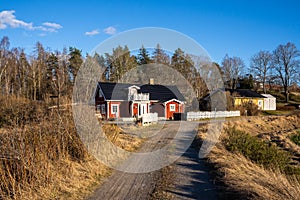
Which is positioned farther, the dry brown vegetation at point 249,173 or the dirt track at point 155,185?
the dirt track at point 155,185

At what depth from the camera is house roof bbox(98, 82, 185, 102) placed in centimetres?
2638

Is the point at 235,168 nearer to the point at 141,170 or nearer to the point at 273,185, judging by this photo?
the point at 273,185

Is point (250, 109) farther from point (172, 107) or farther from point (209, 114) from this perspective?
point (172, 107)

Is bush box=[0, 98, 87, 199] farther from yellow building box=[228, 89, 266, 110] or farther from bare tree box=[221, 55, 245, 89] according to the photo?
bare tree box=[221, 55, 245, 89]

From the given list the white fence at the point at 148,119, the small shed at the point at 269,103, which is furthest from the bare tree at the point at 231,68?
the white fence at the point at 148,119

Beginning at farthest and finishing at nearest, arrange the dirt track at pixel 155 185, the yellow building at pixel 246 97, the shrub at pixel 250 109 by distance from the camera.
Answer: the yellow building at pixel 246 97 < the shrub at pixel 250 109 < the dirt track at pixel 155 185

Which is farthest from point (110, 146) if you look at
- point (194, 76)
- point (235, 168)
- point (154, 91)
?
point (194, 76)

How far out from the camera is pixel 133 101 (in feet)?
85.9

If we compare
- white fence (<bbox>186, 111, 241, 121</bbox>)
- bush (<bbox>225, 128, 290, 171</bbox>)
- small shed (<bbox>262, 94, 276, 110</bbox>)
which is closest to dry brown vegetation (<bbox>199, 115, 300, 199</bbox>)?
bush (<bbox>225, 128, 290, 171</bbox>)

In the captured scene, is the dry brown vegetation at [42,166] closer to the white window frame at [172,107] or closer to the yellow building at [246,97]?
the white window frame at [172,107]

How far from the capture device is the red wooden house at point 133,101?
85.0 ft

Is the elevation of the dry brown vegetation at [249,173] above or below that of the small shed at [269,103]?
below

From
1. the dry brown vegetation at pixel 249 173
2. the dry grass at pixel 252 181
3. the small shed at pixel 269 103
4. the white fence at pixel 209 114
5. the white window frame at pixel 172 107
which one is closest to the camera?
the dry grass at pixel 252 181

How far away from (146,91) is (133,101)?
3612mm
